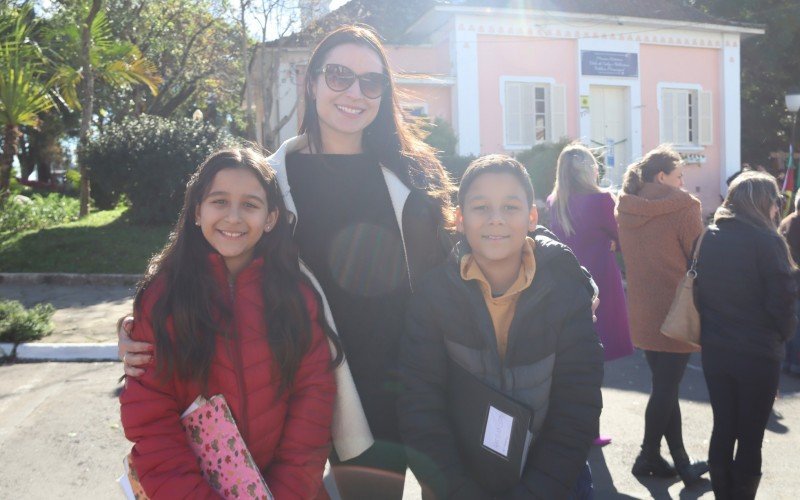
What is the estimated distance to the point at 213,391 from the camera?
2.12 m

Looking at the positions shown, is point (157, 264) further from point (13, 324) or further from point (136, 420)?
point (13, 324)

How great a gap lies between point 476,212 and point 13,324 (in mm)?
6234

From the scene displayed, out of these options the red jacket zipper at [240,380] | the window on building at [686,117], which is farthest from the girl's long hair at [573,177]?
the window on building at [686,117]

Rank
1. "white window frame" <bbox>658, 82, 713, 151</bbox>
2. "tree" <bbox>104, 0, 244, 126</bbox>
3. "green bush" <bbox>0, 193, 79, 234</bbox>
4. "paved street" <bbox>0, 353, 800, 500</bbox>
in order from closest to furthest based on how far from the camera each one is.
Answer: "paved street" <bbox>0, 353, 800, 500</bbox> < "green bush" <bbox>0, 193, 79, 234</bbox> < "white window frame" <bbox>658, 82, 713, 151</bbox> < "tree" <bbox>104, 0, 244, 126</bbox>

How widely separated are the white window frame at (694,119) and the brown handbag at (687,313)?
16.8 metres

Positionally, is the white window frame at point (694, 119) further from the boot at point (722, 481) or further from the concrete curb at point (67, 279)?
the boot at point (722, 481)

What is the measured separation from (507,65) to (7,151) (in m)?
11.7

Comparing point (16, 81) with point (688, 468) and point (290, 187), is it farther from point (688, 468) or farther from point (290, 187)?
point (688, 468)

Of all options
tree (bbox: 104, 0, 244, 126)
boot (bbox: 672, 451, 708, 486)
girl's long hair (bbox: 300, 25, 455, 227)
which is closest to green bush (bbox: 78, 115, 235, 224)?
tree (bbox: 104, 0, 244, 126)

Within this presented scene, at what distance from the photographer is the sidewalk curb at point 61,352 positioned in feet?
22.2

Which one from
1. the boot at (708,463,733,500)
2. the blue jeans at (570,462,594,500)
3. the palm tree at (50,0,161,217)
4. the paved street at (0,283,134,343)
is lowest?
the boot at (708,463,733,500)

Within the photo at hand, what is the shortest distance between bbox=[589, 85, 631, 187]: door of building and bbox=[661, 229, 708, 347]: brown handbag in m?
15.7

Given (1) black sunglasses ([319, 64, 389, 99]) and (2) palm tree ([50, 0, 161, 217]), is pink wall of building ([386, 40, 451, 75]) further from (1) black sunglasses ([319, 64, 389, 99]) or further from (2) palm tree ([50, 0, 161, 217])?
(1) black sunglasses ([319, 64, 389, 99])

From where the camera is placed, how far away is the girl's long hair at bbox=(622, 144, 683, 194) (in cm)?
429
